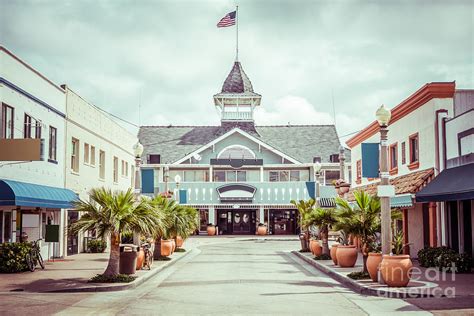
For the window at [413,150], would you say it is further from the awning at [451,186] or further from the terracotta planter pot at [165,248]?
the terracotta planter pot at [165,248]

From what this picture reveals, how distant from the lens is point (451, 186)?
1800 cm

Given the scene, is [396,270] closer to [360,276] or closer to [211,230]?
[360,276]

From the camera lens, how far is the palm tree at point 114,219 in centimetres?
1644

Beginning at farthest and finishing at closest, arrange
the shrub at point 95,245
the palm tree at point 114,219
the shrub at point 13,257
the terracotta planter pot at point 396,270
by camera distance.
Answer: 1. the shrub at point 95,245
2. the shrub at point 13,257
3. the palm tree at point 114,219
4. the terracotta planter pot at point 396,270

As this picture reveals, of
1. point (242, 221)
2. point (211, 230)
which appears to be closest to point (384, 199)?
point (211, 230)

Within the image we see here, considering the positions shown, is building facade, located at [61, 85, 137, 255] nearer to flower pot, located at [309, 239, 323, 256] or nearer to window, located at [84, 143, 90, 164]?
window, located at [84, 143, 90, 164]

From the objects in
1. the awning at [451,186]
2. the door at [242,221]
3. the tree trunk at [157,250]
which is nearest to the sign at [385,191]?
the awning at [451,186]

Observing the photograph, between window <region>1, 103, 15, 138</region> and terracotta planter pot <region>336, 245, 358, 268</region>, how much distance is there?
11501 millimetres

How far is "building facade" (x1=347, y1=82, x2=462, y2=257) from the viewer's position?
2072 centimetres

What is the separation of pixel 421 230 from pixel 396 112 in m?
4.98

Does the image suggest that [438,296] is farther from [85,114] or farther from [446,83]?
[85,114]

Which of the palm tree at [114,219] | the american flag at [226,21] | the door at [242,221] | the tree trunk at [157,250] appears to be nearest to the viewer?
the palm tree at [114,219]

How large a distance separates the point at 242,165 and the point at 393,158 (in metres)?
26.3

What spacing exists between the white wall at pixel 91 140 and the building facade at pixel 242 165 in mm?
14113
